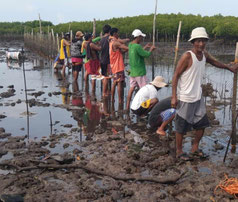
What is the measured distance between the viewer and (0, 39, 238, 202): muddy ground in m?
3.41

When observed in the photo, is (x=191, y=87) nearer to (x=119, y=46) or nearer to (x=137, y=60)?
(x=137, y=60)

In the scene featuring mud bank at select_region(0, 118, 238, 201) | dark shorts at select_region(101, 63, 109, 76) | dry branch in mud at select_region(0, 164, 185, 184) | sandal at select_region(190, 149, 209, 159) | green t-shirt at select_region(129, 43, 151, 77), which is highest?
green t-shirt at select_region(129, 43, 151, 77)

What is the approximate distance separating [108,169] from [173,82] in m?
1.45

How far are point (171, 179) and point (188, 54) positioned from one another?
1.59 metres

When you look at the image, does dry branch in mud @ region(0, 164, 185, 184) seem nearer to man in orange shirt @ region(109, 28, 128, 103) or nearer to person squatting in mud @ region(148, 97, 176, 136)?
person squatting in mud @ region(148, 97, 176, 136)

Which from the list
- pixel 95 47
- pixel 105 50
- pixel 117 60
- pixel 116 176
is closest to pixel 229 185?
pixel 116 176

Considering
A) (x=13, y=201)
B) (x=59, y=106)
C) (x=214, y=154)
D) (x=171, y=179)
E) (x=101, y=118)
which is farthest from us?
(x=59, y=106)

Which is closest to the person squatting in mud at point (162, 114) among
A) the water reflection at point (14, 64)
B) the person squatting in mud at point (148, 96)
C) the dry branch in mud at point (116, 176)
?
the person squatting in mud at point (148, 96)

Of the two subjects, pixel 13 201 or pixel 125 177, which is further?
pixel 125 177

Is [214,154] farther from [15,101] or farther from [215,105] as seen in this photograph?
[15,101]

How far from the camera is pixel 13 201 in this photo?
10.3 feet

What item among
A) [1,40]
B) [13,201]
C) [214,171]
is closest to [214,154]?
[214,171]

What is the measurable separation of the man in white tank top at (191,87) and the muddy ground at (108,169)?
0.44 meters

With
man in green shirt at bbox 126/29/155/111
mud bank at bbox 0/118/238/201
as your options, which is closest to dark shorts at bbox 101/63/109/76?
man in green shirt at bbox 126/29/155/111
